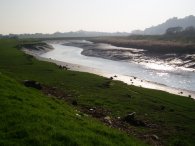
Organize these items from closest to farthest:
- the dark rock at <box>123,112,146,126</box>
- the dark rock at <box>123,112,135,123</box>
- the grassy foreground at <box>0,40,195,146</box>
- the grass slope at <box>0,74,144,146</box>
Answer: the grass slope at <box>0,74,144,146</box> < the grassy foreground at <box>0,40,195,146</box> < the dark rock at <box>123,112,146,126</box> < the dark rock at <box>123,112,135,123</box>

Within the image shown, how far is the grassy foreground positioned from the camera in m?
15.8

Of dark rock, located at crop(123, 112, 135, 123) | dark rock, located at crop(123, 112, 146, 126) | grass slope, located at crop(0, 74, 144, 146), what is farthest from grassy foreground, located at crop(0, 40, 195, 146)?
dark rock, located at crop(123, 112, 135, 123)

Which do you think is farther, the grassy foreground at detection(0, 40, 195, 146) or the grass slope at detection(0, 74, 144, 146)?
the grassy foreground at detection(0, 40, 195, 146)

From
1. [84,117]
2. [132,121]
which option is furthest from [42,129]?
[132,121]

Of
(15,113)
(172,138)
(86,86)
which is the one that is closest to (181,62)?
(86,86)

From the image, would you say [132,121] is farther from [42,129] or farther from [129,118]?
[42,129]

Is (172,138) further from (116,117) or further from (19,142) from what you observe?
(19,142)

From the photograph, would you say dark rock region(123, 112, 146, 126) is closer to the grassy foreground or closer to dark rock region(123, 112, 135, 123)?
dark rock region(123, 112, 135, 123)

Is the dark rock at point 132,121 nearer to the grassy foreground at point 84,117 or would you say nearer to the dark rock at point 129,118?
the dark rock at point 129,118

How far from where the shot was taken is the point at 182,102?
38.6m

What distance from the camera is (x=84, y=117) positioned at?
77.4 feet

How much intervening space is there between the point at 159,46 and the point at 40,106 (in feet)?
411

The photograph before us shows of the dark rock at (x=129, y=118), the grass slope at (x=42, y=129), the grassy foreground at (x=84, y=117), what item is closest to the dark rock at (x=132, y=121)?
the dark rock at (x=129, y=118)

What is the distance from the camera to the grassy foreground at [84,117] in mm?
15750
